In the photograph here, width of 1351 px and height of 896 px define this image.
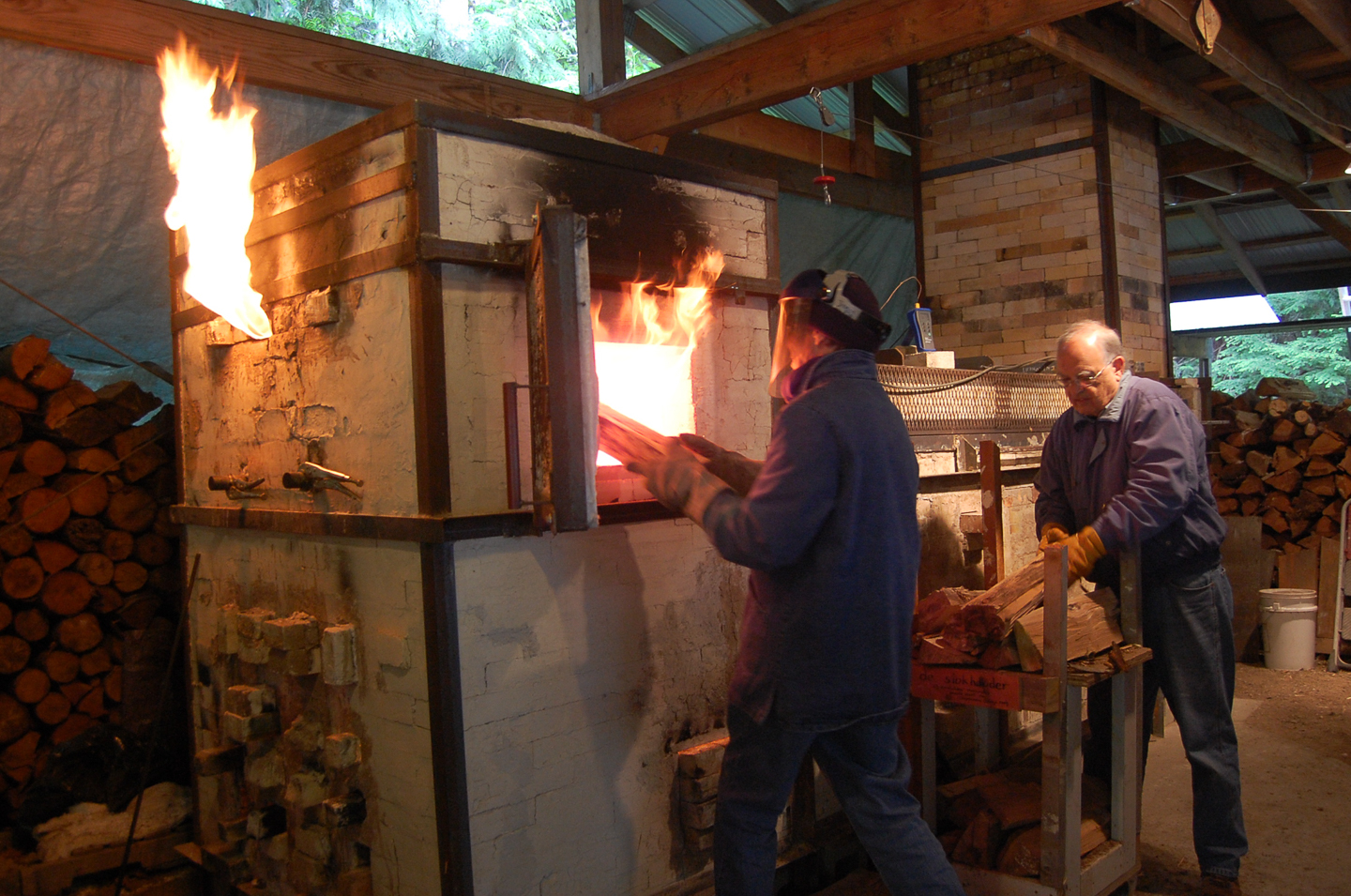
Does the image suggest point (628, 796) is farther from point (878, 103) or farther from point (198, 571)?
point (878, 103)

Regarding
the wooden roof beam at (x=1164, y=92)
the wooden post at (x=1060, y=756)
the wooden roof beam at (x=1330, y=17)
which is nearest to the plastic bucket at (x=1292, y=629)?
the wooden roof beam at (x=1330, y=17)

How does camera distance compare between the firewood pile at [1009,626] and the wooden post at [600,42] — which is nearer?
the firewood pile at [1009,626]

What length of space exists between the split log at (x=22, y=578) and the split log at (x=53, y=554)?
1.1 inches

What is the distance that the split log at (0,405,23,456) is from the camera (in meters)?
3.78

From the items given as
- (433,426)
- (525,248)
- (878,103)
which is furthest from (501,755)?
(878,103)

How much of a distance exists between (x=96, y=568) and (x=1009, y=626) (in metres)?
3.62

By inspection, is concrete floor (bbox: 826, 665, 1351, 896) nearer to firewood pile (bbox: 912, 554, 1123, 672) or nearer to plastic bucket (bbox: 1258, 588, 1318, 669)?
plastic bucket (bbox: 1258, 588, 1318, 669)

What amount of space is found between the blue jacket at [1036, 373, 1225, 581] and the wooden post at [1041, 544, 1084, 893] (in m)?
0.45

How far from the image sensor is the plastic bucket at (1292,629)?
647 cm

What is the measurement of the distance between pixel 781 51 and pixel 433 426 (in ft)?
10.4

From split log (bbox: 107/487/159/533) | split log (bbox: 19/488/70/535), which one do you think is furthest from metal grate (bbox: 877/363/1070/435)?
split log (bbox: 19/488/70/535)

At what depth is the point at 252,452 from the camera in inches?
136

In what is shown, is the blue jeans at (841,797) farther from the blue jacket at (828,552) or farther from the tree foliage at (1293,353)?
the tree foliage at (1293,353)

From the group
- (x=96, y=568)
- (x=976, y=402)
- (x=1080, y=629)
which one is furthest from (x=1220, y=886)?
(x=96, y=568)
